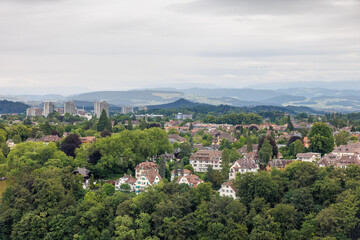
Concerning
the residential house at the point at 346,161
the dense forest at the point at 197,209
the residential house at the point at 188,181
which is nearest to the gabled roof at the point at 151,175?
the residential house at the point at 188,181

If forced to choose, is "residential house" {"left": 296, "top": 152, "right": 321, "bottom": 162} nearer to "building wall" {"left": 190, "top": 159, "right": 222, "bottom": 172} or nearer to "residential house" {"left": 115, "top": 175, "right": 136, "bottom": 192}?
"building wall" {"left": 190, "top": 159, "right": 222, "bottom": 172}

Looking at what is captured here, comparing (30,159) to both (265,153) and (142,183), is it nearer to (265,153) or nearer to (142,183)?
(142,183)

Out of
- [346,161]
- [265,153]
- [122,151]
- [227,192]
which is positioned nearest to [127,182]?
[122,151]

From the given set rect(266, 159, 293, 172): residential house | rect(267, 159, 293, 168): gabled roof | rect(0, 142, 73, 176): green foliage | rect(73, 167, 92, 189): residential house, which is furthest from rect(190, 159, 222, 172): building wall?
rect(0, 142, 73, 176): green foliage

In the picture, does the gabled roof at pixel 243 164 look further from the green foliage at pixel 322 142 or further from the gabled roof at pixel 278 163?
the green foliage at pixel 322 142

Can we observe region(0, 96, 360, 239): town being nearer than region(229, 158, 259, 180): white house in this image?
Yes

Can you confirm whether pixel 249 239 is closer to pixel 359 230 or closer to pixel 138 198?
pixel 359 230

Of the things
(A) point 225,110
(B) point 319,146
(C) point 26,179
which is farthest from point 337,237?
(A) point 225,110
